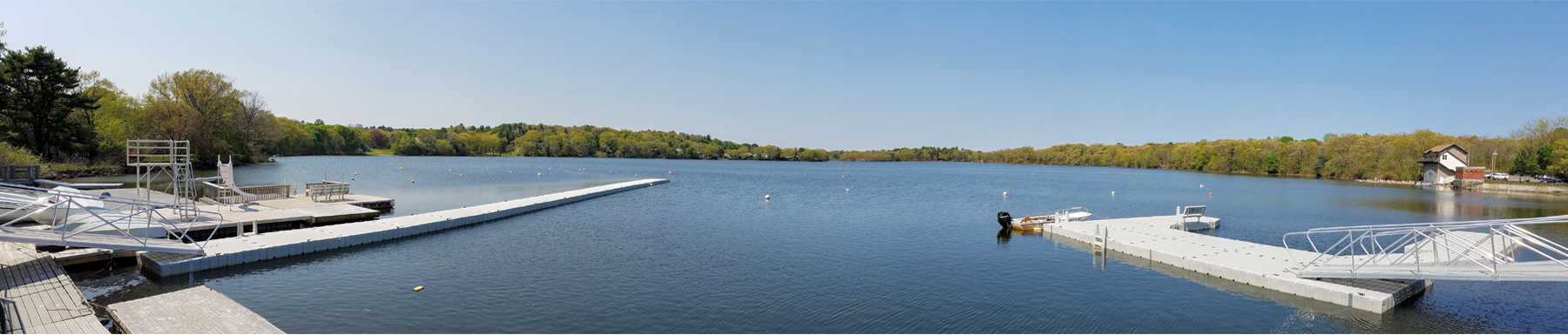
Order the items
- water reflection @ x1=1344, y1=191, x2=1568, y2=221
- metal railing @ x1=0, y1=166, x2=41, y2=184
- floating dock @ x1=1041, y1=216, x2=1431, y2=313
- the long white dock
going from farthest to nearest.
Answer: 1. water reflection @ x1=1344, y1=191, x2=1568, y2=221
2. metal railing @ x1=0, y1=166, x2=41, y2=184
3. the long white dock
4. floating dock @ x1=1041, y1=216, x2=1431, y2=313

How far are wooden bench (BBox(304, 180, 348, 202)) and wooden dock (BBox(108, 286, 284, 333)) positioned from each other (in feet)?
52.2

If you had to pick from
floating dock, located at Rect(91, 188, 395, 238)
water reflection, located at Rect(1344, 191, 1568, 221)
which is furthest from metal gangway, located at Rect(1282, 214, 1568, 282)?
water reflection, located at Rect(1344, 191, 1568, 221)

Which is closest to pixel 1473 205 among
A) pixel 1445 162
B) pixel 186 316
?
pixel 1445 162

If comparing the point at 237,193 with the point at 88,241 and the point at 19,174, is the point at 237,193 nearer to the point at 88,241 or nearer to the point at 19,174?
the point at 88,241

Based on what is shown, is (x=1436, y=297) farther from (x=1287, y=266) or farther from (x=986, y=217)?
(x=986, y=217)

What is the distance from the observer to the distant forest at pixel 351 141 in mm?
33875

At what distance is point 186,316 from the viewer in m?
7.98

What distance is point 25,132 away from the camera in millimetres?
33875

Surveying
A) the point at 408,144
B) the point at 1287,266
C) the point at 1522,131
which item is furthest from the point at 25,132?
the point at 1522,131

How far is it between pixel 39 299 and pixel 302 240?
5.65 meters

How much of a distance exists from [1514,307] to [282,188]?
3309cm

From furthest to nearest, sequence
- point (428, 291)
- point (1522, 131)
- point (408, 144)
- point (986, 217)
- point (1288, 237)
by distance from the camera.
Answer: point (408, 144) → point (1522, 131) → point (986, 217) → point (1288, 237) → point (428, 291)

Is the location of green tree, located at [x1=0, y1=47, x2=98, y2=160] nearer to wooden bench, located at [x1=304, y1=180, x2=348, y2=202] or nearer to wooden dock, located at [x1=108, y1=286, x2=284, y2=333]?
wooden bench, located at [x1=304, y1=180, x2=348, y2=202]

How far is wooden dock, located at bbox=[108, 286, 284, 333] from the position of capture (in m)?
7.56
